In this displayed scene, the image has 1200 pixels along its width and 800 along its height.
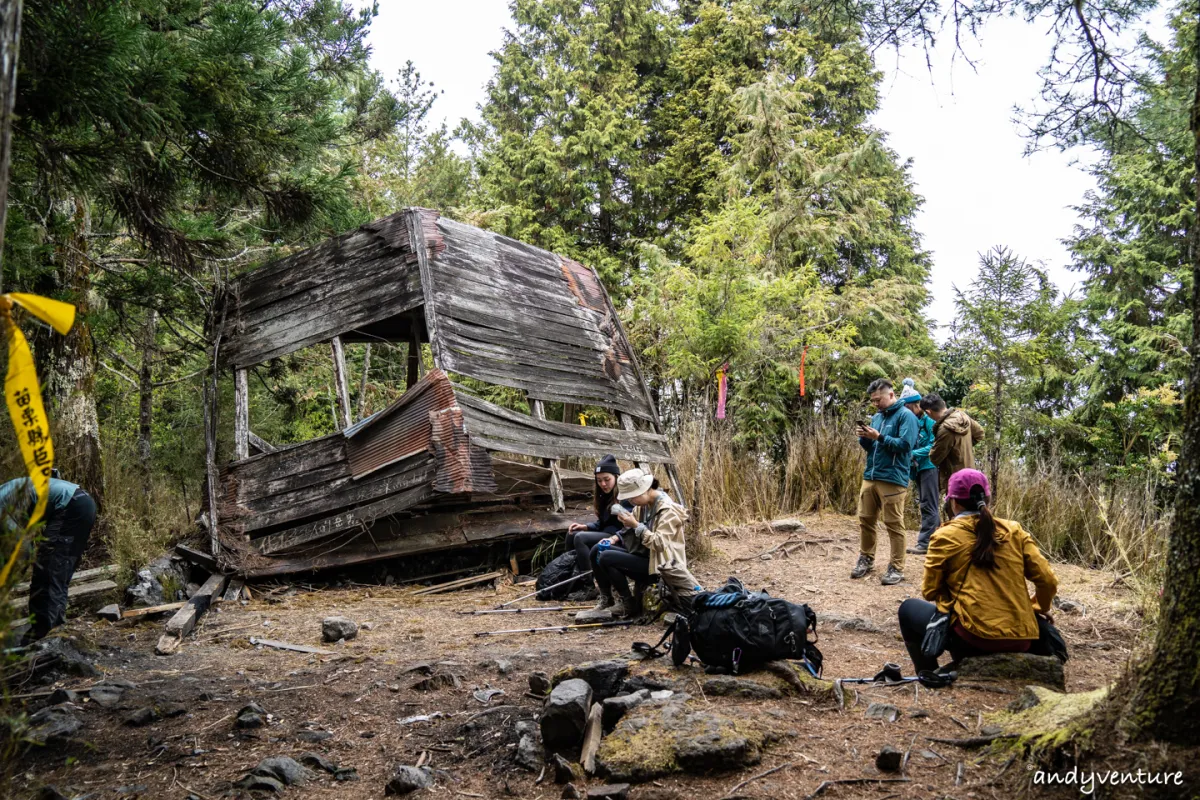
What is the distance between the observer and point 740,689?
436cm

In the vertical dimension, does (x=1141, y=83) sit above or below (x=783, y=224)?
below

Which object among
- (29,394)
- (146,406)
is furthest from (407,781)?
(146,406)

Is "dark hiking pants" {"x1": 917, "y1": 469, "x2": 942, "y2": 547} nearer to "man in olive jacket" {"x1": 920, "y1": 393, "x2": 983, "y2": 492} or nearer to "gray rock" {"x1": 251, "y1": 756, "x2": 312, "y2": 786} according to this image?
Answer: "man in olive jacket" {"x1": 920, "y1": 393, "x2": 983, "y2": 492}

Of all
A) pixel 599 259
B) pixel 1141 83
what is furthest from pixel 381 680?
pixel 599 259

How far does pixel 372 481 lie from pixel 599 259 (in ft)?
51.8

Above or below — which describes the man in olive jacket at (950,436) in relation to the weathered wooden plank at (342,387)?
below

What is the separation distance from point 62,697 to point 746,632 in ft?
13.5

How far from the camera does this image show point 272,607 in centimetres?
798

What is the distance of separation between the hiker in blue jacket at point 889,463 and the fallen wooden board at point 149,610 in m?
6.87

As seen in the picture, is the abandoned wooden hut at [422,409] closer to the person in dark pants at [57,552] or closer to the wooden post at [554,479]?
the wooden post at [554,479]

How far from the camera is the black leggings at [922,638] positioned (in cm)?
452

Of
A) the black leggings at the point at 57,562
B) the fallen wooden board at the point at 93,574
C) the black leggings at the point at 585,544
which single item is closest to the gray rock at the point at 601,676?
the black leggings at the point at 585,544

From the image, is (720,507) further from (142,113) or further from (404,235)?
(142,113)

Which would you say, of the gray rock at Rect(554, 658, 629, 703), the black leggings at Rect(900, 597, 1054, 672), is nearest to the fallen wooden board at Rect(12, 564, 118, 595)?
the gray rock at Rect(554, 658, 629, 703)
